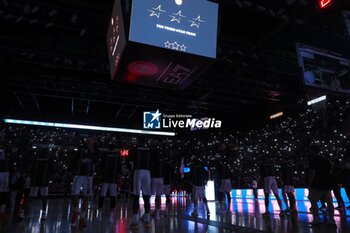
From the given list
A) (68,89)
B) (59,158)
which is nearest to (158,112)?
(68,89)

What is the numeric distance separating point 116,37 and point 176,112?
54.4 ft

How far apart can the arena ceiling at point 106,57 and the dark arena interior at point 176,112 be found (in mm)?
63

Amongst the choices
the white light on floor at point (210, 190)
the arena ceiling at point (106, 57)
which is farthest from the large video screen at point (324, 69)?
the white light on floor at point (210, 190)

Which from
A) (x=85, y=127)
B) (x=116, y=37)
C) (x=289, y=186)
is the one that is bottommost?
(x=289, y=186)

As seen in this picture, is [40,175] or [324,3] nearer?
[324,3]

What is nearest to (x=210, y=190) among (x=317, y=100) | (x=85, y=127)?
(x=317, y=100)

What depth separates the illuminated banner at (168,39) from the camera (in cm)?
512

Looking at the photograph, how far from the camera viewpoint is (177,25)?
17.7 ft

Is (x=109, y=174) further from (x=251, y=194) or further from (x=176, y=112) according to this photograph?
(x=176, y=112)

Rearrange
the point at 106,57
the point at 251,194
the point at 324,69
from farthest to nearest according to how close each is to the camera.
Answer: the point at 251,194 < the point at 106,57 < the point at 324,69

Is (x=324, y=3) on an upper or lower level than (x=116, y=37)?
upper

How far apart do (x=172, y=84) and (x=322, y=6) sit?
3.73 m

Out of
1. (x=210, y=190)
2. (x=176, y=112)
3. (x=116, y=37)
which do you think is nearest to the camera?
(x=116, y=37)

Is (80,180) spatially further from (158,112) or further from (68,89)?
(158,112)
